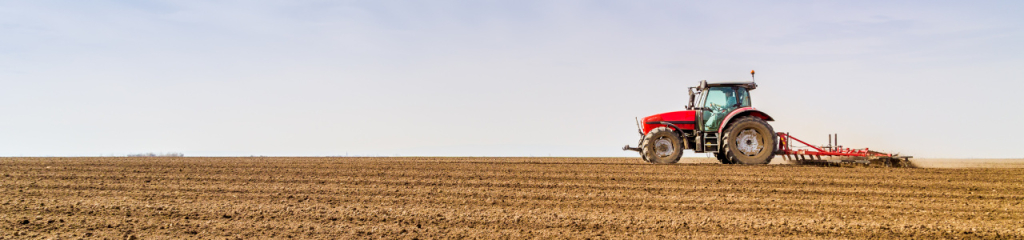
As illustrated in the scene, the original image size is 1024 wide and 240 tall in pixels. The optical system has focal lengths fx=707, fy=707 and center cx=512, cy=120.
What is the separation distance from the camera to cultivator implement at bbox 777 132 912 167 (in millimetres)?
12383

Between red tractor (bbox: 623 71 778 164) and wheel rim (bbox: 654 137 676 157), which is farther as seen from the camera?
wheel rim (bbox: 654 137 676 157)

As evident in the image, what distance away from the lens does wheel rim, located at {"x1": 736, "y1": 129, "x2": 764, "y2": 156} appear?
1283 centimetres

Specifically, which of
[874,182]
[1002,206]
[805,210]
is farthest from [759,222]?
[874,182]

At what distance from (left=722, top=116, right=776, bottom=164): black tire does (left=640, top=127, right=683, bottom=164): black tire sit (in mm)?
851

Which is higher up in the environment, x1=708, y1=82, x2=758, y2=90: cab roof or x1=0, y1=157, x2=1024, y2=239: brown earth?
x1=708, y1=82, x2=758, y2=90: cab roof

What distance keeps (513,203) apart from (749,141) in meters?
6.64

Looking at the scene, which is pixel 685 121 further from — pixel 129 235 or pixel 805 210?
pixel 129 235

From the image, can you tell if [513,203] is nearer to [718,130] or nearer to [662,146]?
[662,146]

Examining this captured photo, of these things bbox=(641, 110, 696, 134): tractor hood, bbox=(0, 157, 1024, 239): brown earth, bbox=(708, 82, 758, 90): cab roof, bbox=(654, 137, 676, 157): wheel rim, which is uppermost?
bbox=(708, 82, 758, 90): cab roof

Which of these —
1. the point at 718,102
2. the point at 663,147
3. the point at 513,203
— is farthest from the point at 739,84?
the point at 513,203

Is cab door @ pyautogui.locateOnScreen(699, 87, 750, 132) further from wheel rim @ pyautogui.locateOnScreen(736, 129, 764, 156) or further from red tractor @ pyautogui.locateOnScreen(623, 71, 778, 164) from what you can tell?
wheel rim @ pyautogui.locateOnScreen(736, 129, 764, 156)

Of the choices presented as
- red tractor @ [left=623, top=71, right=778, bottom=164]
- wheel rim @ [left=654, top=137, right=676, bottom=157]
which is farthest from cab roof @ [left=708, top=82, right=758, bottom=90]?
wheel rim @ [left=654, top=137, right=676, bottom=157]

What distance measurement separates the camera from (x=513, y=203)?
782 cm

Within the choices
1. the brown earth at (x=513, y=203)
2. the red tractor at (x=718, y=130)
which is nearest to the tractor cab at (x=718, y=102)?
the red tractor at (x=718, y=130)
